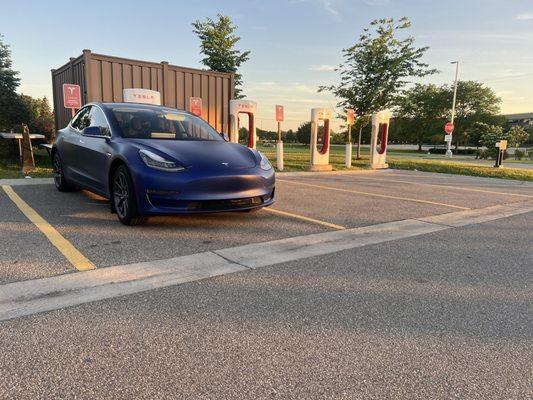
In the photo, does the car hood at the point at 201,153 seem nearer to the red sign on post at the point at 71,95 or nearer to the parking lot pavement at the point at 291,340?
the parking lot pavement at the point at 291,340

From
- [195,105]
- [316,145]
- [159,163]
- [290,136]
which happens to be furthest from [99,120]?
[290,136]

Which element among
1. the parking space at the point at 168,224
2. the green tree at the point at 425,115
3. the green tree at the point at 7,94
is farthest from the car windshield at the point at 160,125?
the green tree at the point at 425,115

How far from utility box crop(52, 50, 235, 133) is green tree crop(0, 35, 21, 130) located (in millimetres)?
20217

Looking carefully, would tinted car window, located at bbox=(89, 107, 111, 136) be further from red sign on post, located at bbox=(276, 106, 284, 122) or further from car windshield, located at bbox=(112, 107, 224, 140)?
red sign on post, located at bbox=(276, 106, 284, 122)

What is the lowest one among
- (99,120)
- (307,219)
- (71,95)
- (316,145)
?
(307,219)

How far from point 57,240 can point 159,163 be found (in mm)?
1319

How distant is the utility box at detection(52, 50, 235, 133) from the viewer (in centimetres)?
1059

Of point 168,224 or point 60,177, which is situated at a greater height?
point 60,177

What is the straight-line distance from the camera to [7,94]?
3095 centimetres

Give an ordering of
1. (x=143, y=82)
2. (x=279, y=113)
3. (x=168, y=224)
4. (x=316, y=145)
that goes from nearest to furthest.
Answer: (x=168, y=224) → (x=143, y=82) → (x=279, y=113) → (x=316, y=145)

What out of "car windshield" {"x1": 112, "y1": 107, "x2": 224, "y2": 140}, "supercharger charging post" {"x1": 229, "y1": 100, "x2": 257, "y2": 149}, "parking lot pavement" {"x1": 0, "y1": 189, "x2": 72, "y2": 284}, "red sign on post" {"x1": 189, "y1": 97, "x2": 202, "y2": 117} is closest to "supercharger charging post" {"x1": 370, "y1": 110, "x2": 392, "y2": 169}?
"supercharger charging post" {"x1": 229, "y1": 100, "x2": 257, "y2": 149}

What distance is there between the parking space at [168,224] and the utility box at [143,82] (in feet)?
14.1

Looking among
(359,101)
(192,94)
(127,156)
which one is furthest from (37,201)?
(359,101)

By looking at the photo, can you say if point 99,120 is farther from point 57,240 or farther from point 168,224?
point 57,240
